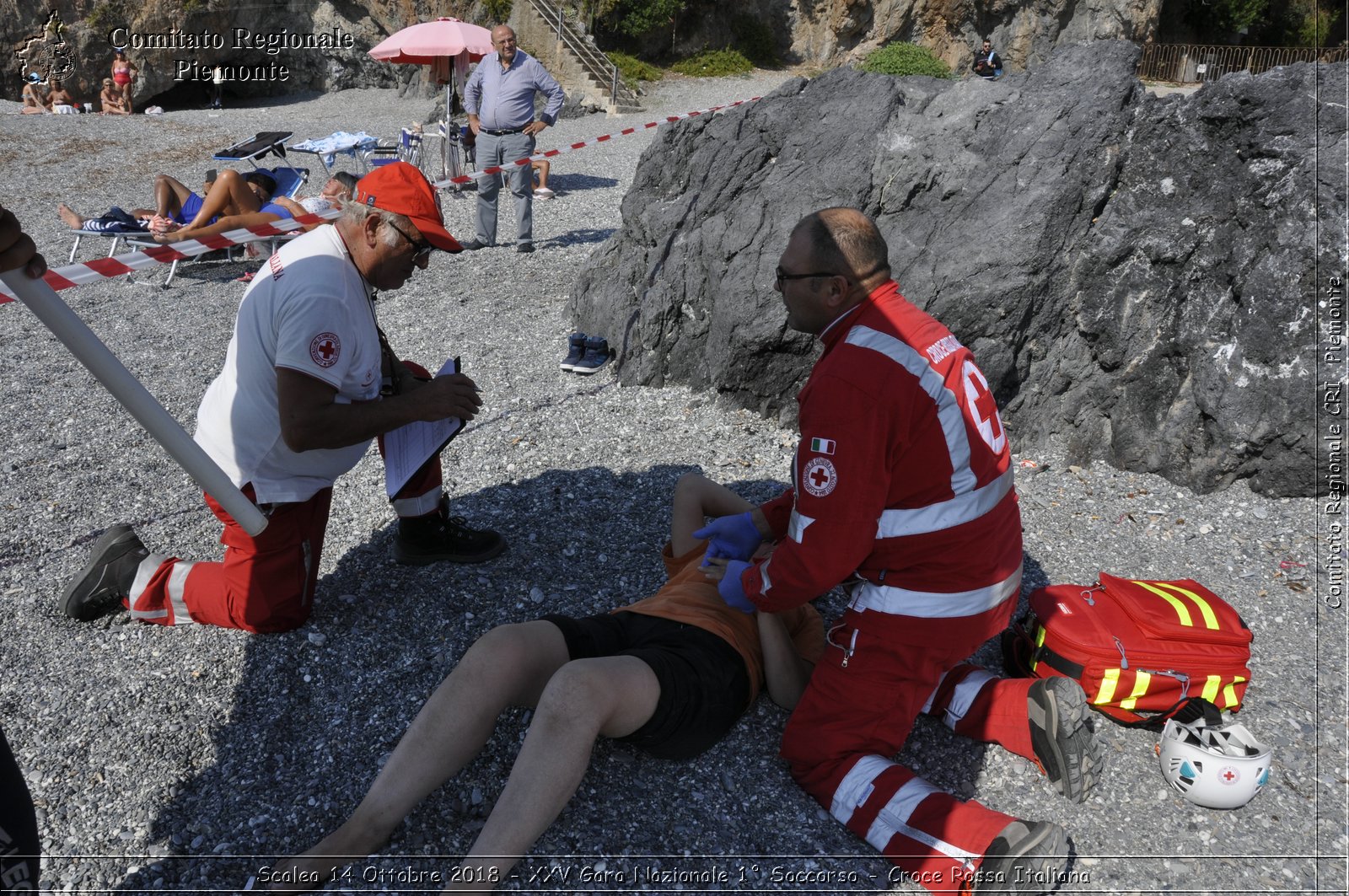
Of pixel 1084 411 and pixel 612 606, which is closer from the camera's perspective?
pixel 612 606

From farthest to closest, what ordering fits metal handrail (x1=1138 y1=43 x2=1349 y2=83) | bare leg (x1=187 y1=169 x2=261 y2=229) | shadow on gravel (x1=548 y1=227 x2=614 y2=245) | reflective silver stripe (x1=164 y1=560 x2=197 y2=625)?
1. metal handrail (x1=1138 y1=43 x2=1349 y2=83)
2. shadow on gravel (x1=548 y1=227 x2=614 y2=245)
3. bare leg (x1=187 y1=169 x2=261 y2=229)
4. reflective silver stripe (x1=164 y1=560 x2=197 y2=625)

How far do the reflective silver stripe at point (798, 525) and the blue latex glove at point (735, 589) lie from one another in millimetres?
297

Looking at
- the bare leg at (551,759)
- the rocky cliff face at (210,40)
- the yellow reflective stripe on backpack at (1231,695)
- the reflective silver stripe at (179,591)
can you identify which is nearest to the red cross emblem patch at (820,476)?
the bare leg at (551,759)

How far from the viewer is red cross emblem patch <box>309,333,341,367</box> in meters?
2.86

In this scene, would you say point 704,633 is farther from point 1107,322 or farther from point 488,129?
point 488,129

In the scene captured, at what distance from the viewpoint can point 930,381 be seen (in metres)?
2.39

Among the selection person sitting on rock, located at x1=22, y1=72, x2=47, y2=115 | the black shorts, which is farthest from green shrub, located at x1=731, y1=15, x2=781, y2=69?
the black shorts

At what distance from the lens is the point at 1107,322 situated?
466 cm

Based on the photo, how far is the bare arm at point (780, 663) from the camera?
2816 mm

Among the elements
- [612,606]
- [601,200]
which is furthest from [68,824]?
[601,200]

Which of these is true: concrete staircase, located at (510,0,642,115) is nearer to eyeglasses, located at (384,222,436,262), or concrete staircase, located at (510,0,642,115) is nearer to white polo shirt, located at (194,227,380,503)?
eyeglasses, located at (384,222,436,262)

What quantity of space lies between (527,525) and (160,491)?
192 centimetres

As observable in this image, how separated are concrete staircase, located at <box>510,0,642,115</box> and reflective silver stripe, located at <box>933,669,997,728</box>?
17806mm

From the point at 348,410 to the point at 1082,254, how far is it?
3.76 m
